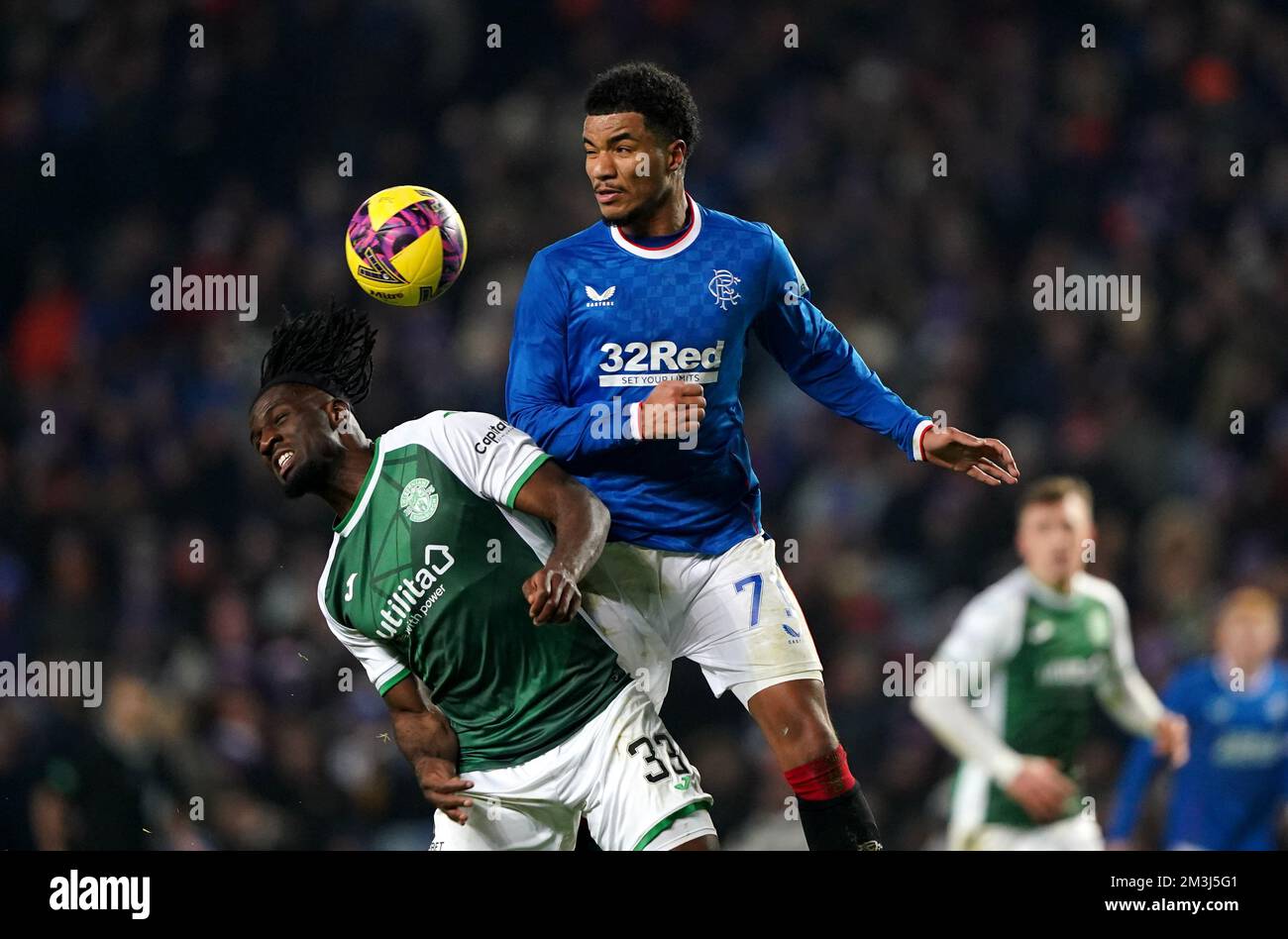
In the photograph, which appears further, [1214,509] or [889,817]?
[1214,509]

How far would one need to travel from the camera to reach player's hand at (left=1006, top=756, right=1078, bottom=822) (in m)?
Answer: 4.30

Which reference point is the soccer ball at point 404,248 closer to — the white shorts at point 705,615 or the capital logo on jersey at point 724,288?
the capital logo on jersey at point 724,288

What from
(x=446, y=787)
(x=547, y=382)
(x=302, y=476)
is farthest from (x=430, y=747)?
(x=547, y=382)

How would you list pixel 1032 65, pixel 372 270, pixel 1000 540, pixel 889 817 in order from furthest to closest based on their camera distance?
pixel 1032 65
pixel 1000 540
pixel 889 817
pixel 372 270

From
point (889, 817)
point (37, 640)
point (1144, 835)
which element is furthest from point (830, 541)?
point (37, 640)

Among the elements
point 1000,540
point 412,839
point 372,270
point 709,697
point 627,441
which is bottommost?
point 412,839

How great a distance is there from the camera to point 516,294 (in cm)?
613

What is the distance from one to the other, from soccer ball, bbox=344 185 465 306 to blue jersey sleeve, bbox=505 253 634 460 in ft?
0.99

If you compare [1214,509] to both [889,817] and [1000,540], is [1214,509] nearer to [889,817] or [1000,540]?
[1000,540]

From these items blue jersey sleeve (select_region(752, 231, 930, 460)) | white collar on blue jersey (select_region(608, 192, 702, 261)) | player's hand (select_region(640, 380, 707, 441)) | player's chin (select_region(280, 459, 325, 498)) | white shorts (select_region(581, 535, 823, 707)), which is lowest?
white shorts (select_region(581, 535, 823, 707))

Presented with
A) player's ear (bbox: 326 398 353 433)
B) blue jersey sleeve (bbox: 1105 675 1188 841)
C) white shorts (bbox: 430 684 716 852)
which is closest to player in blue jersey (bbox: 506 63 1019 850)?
white shorts (bbox: 430 684 716 852)

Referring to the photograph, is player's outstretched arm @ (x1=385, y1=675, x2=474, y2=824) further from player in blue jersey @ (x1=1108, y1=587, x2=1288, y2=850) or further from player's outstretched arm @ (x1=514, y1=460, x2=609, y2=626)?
player in blue jersey @ (x1=1108, y1=587, x2=1288, y2=850)

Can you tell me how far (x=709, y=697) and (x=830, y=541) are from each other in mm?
817
